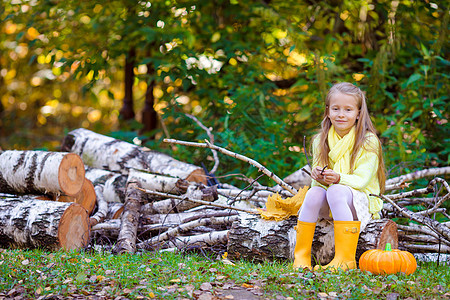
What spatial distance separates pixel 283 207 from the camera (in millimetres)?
3779

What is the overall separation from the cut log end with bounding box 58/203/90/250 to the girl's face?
2407mm

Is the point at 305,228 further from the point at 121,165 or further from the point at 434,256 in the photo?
the point at 121,165

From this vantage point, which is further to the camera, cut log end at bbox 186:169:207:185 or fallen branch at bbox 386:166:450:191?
cut log end at bbox 186:169:207:185

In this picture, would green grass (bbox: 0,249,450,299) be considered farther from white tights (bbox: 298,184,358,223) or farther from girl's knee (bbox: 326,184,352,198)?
girl's knee (bbox: 326,184,352,198)

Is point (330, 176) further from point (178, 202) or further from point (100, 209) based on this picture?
point (100, 209)

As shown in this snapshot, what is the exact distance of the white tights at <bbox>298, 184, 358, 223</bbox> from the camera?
3279 mm

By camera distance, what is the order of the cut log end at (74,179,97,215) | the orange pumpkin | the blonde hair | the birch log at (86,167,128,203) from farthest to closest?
the birch log at (86,167,128,203), the cut log end at (74,179,97,215), the blonde hair, the orange pumpkin

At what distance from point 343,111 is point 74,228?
255 centimetres

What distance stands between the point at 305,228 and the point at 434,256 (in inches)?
56.4

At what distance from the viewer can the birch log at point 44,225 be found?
159 inches

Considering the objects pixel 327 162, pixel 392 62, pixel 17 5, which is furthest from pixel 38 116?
pixel 327 162

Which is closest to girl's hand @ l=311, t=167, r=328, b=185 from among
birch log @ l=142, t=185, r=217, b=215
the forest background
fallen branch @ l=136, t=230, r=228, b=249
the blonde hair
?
the blonde hair

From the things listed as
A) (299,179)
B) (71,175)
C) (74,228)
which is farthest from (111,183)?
(299,179)

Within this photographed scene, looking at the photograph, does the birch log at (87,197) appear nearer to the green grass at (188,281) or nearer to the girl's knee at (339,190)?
the green grass at (188,281)
